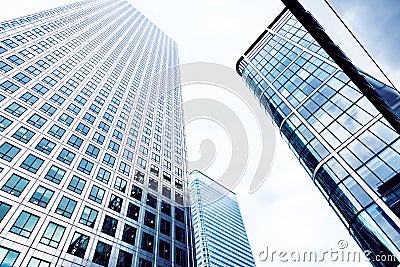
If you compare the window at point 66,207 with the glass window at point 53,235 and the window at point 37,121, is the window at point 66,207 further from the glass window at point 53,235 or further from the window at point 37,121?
the window at point 37,121

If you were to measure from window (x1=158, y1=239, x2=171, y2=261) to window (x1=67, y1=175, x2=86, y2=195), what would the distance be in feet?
40.9

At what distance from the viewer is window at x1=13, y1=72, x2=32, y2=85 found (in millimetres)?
41219

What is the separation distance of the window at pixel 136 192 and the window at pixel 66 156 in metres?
9.64

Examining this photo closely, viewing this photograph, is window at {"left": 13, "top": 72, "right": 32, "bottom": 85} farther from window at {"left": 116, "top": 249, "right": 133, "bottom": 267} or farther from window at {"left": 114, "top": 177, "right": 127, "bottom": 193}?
window at {"left": 116, "top": 249, "right": 133, "bottom": 267}

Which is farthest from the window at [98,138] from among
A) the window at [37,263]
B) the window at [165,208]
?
the window at [37,263]

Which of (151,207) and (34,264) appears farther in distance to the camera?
(151,207)

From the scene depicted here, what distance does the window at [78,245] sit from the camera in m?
26.2

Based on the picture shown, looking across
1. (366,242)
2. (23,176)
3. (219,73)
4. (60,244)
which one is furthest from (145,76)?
(366,242)

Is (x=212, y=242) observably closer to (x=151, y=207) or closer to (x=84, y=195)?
(x=151, y=207)

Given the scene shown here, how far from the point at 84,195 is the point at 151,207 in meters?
9.88

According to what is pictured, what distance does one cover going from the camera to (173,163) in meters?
53.0

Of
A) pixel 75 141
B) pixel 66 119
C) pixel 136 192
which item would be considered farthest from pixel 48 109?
pixel 136 192

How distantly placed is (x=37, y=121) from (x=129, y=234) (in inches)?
816

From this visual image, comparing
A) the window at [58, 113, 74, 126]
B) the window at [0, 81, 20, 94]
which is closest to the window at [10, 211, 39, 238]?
the window at [58, 113, 74, 126]
